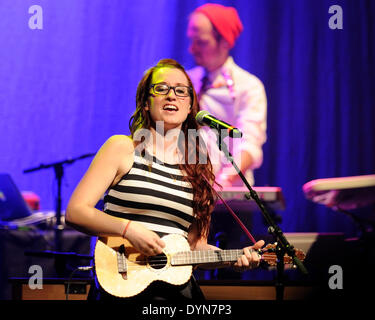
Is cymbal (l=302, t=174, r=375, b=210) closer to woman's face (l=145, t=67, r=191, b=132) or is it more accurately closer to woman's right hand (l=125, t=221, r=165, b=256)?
woman's face (l=145, t=67, r=191, b=132)

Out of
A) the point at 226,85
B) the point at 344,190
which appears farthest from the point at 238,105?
the point at 344,190

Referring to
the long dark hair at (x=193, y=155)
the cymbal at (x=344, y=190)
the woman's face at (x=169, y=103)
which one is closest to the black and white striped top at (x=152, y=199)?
the long dark hair at (x=193, y=155)

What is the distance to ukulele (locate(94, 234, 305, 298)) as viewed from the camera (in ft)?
7.50

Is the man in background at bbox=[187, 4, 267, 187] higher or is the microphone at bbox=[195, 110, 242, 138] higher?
the man in background at bbox=[187, 4, 267, 187]

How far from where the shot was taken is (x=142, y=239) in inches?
89.9

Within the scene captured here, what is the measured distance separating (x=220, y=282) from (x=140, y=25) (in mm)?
3432

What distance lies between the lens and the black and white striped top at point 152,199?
8.04 feet

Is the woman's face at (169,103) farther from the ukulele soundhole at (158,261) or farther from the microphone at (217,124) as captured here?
the ukulele soundhole at (158,261)

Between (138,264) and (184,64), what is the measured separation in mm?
3354

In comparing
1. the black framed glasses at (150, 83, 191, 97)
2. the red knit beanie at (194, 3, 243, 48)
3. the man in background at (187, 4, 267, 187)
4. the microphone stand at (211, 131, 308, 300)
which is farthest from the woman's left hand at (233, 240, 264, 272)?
the red knit beanie at (194, 3, 243, 48)

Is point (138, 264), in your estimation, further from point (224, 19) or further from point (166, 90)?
point (224, 19)

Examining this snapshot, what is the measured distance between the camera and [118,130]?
527cm

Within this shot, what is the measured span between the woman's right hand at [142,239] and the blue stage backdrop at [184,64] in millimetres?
3038
